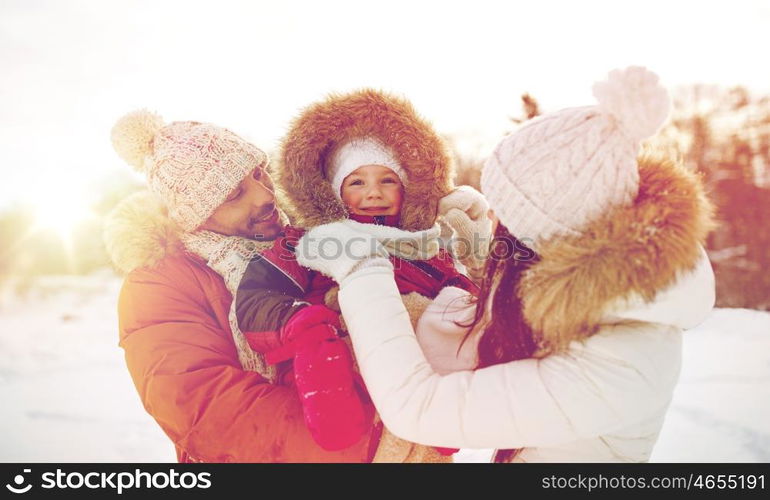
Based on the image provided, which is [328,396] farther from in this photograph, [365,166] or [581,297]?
[365,166]

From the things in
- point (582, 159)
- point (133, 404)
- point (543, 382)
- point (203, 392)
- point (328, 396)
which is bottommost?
point (133, 404)

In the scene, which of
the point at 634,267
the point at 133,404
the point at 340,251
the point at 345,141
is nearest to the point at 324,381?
the point at 340,251

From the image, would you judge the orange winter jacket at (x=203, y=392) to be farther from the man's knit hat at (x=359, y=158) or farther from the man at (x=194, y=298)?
the man's knit hat at (x=359, y=158)

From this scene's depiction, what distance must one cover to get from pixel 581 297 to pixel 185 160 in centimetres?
139

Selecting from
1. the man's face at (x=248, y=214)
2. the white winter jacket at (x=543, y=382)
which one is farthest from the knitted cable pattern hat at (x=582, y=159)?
the man's face at (x=248, y=214)

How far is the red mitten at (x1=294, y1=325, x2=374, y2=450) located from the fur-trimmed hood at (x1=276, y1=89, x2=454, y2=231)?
753 mm

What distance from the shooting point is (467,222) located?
2.06 m

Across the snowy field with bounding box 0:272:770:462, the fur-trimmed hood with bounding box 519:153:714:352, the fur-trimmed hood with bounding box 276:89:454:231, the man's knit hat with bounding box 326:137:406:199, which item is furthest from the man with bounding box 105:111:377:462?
the snowy field with bounding box 0:272:770:462

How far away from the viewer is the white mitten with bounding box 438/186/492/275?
2061 millimetres

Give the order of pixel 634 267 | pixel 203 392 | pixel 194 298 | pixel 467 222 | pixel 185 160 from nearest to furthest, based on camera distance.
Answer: pixel 634 267, pixel 203 392, pixel 194 298, pixel 185 160, pixel 467 222

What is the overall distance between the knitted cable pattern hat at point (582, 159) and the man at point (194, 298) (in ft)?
2.57

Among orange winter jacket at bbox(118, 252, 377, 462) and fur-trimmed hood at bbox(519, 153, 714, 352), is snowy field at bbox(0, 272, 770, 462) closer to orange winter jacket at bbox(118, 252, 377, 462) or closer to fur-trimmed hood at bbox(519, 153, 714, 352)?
orange winter jacket at bbox(118, 252, 377, 462)

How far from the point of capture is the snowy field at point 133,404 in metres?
3.28

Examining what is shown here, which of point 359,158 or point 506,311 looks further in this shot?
point 359,158
